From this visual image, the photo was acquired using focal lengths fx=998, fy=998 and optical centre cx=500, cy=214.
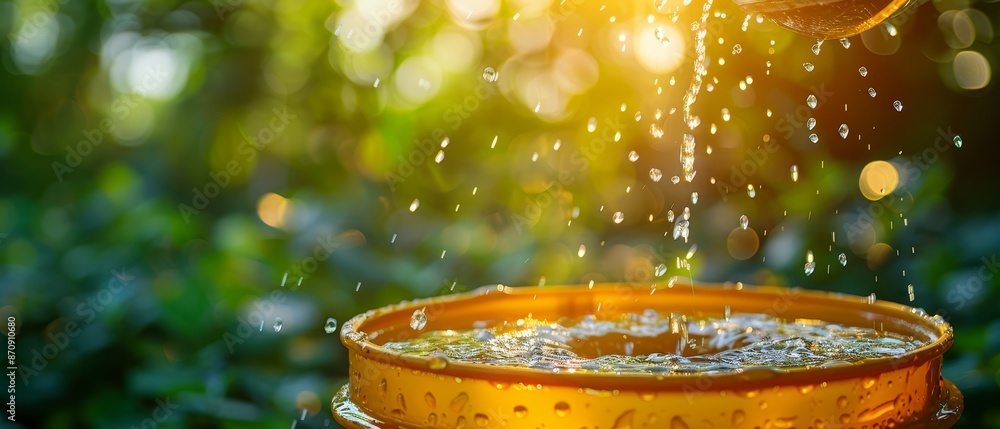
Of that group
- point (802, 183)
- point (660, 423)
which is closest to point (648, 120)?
point (802, 183)

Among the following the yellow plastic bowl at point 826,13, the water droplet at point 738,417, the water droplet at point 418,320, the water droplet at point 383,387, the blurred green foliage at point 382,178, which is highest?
the yellow plastic bowl at point 826,13

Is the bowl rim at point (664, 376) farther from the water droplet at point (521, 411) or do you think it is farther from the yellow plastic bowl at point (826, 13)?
the yellow plastic bowl at point (826, 13)

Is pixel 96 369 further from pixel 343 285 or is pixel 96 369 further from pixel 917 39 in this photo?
pixel 917 39

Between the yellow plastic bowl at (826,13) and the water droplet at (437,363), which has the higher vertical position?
the yellow plastic bowl at (826,13)

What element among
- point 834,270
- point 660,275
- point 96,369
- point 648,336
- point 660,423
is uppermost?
point 660,423

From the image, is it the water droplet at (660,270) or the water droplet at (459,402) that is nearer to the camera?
the water droplet at (459,402)

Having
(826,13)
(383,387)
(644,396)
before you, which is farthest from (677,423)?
(826,13)

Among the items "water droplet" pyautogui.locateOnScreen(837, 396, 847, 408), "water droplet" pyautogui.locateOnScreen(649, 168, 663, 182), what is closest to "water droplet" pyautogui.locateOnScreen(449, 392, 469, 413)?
"water droplet" pyautogui.locateOnScreen(837, 396, 847, 408)

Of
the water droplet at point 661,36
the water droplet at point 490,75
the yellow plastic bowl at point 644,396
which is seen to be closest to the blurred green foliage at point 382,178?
the water droplet at point 490,75
